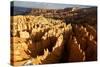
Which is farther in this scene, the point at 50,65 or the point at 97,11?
the point at 97,11

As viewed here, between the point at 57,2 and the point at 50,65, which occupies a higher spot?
the point at 57,2

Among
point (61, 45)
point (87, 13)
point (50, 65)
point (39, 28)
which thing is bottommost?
point (50, 65)

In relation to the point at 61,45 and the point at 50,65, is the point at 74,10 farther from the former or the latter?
the point at 50,65

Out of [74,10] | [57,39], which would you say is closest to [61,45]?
[57,39]
